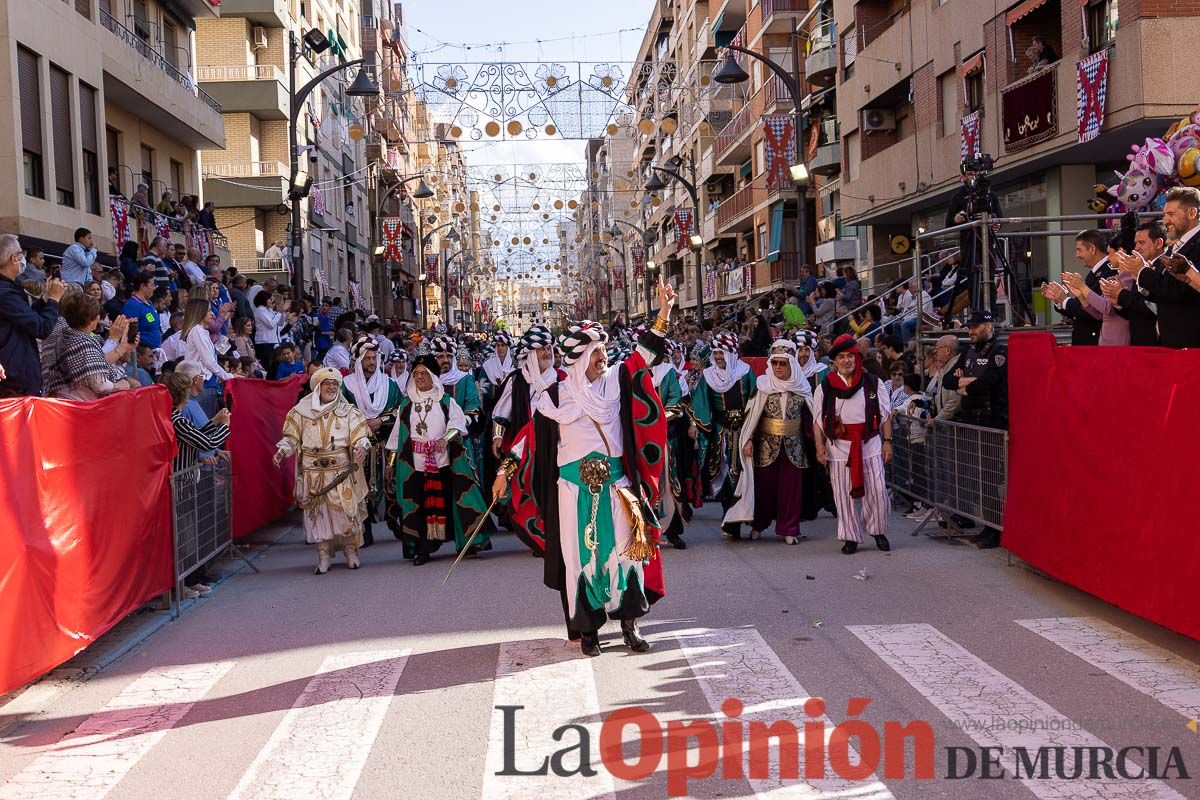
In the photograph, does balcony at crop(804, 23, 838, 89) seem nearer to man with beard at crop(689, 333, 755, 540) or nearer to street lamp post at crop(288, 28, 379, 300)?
street lamp post at crop(288, 28, 379, 300)

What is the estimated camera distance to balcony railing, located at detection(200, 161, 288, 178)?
39972 mm

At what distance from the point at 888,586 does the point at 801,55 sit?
35588mm

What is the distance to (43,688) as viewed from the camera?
7.54 m

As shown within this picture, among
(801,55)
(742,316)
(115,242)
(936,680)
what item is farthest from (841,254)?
(936,680)

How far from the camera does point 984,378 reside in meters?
11.4

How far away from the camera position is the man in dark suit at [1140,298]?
353 inches

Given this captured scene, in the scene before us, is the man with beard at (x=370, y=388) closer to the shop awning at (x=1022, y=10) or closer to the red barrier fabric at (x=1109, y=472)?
the red barrier fabric at (x=1109, y=472)

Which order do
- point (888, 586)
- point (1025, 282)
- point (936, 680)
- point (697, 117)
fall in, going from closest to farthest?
point (936, 680) < point (888, 586) < point (1025, 282) < point (697, 117)

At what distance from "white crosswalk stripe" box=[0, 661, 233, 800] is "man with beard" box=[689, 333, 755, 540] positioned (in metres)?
6.63

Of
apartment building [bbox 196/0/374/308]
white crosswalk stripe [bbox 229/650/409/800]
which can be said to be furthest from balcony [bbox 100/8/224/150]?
white crosswalk stripe [bbox 229/650/409/800]

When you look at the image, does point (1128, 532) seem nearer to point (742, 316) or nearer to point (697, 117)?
point (742, 316)

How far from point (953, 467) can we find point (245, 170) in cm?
3262

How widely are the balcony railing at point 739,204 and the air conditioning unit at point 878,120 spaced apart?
43.7ft

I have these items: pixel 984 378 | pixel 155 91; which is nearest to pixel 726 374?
pixel 984 378
